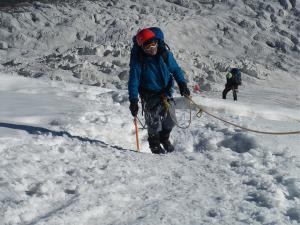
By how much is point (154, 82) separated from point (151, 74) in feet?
0.40

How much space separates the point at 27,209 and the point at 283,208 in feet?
6.65

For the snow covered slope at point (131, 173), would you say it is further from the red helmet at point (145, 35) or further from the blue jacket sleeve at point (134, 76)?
the red helmet at point (145, 35)

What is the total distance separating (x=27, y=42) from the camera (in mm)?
29609

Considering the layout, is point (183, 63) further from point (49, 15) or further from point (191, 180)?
point (191, 180)

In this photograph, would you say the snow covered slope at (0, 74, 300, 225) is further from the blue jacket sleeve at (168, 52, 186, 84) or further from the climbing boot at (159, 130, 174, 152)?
the blue jacket sleeve at (168, 52, 186, 84)

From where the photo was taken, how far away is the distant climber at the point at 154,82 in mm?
5773

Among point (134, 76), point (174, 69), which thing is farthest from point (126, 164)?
point (174, 69)

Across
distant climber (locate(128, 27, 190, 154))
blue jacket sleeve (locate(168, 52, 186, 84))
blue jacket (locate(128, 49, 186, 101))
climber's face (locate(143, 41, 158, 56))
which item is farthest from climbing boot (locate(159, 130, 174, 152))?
climber's face (locate(143, 41, 158, 56))

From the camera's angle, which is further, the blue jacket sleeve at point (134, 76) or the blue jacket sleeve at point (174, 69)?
the blue jacket sleeve at point (174, 69)

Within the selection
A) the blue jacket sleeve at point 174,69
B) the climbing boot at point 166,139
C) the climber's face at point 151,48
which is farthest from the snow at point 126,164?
the climber's face at point 151,48

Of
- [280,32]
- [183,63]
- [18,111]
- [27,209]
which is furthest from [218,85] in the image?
[27,209]

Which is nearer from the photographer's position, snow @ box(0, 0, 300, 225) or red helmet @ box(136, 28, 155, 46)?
snow @ box(0, 0, 300, 225)

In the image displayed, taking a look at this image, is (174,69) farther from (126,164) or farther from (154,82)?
(126,164)

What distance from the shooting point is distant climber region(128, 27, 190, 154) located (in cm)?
→ 577
